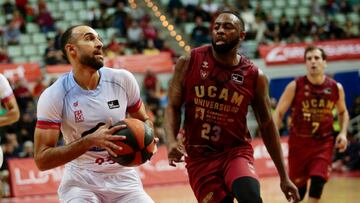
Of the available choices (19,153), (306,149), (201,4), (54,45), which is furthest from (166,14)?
(306,149)

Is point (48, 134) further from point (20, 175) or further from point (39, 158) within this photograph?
point (20, 175)

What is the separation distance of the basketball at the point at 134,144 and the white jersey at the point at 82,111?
39 cm

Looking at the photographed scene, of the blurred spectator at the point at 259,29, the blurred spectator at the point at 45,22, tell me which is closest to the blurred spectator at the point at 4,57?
the blurred spectator at the point at 45,22

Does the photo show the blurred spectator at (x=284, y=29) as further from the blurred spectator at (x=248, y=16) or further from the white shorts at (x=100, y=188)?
the white shorts at (x=100, y=188)

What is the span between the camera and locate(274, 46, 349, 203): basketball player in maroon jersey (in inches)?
350

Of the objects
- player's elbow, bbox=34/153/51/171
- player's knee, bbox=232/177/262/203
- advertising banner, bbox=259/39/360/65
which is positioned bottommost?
advertising banner, bbox=259/39/360/65

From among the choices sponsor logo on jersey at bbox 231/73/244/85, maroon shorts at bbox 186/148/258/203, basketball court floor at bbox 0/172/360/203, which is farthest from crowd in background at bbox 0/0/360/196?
sponsor logo on jersey at bbox 231/73/244/85

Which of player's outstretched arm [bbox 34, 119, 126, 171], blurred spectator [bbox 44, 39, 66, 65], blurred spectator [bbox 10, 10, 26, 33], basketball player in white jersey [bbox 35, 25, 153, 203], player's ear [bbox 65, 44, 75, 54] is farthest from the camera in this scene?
blurred spectator [bbox 10, 10, 26, 33]

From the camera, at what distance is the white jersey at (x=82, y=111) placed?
5.27m

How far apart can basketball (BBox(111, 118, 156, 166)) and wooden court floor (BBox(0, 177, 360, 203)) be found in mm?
6602

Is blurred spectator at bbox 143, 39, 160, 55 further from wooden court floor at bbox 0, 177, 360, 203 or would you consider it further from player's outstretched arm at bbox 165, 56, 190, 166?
player's outstretched arm at bbox 165, 56, 190, 166

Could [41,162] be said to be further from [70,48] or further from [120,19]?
[120,19]

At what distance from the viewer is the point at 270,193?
12609 millimetres

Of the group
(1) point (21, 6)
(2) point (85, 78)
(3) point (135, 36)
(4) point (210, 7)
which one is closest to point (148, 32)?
(3) point (135, 36)
